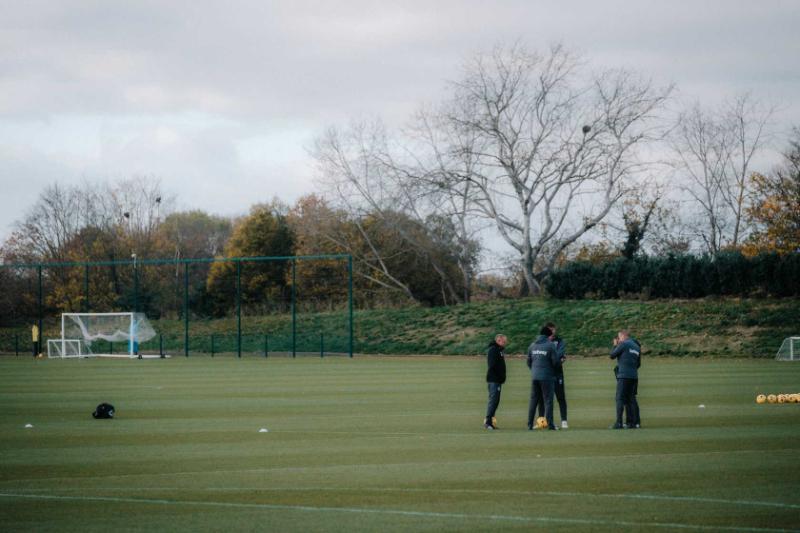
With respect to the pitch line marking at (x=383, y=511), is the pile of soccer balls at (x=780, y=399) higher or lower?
higher

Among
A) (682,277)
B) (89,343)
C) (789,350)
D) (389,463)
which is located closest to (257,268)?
(89,343)

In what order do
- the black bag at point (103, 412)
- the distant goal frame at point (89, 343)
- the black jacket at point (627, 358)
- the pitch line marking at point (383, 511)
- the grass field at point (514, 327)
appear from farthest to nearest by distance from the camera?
the distant goal frame at point (89, 343) < the grass field at point (514, 327) < the black bag at point (103, 412) < the black jacket at point (627, 358) < the pitch line marking at point (383, 511)

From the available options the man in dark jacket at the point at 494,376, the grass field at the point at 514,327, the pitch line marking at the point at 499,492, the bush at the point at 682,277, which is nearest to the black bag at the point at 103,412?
the man in dark jacket at the point at 494,376

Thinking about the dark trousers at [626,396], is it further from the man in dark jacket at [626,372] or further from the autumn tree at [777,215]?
the autumn tree at [777,215]

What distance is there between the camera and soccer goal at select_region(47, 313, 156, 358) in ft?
220

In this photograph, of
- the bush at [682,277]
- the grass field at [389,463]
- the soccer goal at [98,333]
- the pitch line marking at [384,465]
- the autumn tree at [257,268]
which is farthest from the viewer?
the autumn tree at [257,268]

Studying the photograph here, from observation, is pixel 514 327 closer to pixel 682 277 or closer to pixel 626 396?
pixel 682 277

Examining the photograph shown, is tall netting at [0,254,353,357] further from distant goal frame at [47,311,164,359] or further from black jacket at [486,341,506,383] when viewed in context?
black jacket at [486,341,506,383]

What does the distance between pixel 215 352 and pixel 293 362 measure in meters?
15.6

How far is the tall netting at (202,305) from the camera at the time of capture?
7006cm

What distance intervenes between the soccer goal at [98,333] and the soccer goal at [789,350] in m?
35.7

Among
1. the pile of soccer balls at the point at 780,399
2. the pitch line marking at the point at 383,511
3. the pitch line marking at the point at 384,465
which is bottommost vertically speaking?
the pitch line marking at the point at 383,511

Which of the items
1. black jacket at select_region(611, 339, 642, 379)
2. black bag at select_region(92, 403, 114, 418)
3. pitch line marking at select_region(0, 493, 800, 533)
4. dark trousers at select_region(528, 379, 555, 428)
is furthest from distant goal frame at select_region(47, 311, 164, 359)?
pitch line marking at select_region(0, 493, 800, 533)

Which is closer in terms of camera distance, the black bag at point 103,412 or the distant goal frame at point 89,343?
the black bag at point 103,412
